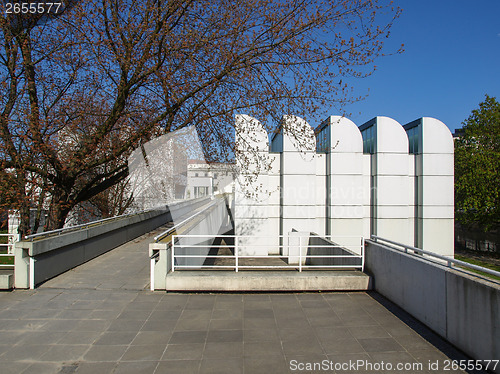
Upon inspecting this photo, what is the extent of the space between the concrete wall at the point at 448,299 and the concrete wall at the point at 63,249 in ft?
22.4

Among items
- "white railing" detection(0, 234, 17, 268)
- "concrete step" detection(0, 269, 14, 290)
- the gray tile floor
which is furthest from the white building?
"concrete step" detection(0, 269, 14, 290)

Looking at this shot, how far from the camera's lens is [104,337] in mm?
4246

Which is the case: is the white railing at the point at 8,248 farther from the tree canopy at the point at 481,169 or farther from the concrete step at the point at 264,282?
the tree canopy at the point at 481,169

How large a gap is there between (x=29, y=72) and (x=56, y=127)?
168 centimetres

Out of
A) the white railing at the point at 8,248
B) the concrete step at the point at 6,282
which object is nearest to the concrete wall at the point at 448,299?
the concrete step at the point at 6,282

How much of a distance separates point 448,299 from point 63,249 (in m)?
7.76

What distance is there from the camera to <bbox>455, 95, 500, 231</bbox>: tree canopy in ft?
81.8

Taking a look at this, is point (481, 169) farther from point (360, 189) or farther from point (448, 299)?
point (448, 299)

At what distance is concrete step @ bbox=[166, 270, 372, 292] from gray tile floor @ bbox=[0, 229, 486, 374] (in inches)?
6.9

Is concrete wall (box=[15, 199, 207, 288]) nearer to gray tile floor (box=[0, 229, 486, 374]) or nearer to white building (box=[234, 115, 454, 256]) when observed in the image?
gray tile floor (box=[0, 229, 486, 374])

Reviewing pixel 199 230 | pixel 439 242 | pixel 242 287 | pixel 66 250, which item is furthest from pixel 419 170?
pixel 66 250

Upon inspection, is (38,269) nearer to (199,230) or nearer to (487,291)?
(199,230)

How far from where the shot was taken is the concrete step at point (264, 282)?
611cm

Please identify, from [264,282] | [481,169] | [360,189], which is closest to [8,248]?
[264,282]
